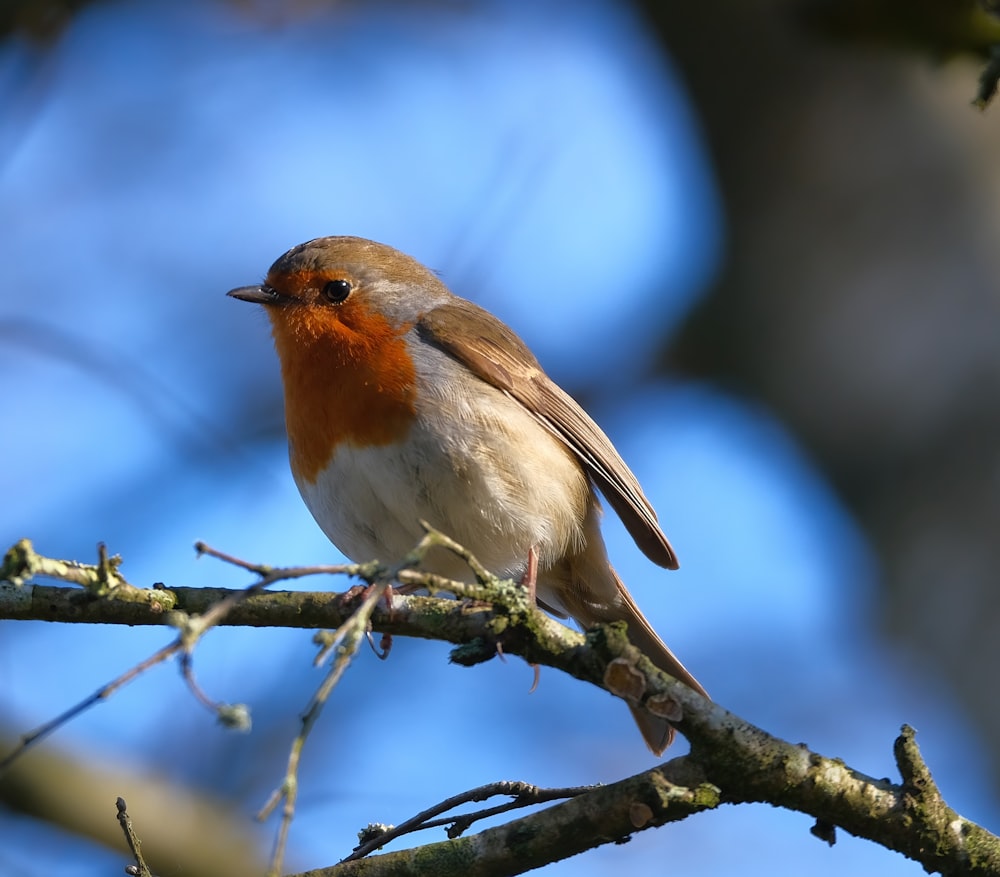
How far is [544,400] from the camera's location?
160 inches

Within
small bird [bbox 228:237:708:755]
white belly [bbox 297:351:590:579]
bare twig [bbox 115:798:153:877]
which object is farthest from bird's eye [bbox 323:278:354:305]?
bare twig [bbox 115:798:153:877]

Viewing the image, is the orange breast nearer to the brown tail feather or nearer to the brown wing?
the brown wing

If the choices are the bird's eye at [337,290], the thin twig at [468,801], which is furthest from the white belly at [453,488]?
the thin twig at [468,801]

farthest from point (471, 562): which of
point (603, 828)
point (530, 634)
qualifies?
point (603, 828)

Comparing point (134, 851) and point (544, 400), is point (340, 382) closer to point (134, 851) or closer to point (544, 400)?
point (544, 400)

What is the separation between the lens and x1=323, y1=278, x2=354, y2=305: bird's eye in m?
4.04

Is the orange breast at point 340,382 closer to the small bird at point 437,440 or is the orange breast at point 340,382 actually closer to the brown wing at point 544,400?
the small bird at point 437,440

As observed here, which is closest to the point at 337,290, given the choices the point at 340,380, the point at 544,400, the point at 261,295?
the point at 261,295

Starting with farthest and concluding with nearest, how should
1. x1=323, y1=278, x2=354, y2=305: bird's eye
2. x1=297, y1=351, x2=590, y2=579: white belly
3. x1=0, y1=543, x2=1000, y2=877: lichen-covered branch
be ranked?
x1=323, y1=278, x2=354, y2=305: bird's eye, x1=297, y1=351, x2=590, y2=579: white belly, x1=0, y1=543, x2=1000, y2=877: lichen-covered branch

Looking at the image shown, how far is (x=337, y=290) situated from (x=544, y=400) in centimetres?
76

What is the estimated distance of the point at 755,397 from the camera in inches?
249

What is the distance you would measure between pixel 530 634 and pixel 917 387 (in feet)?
12.5

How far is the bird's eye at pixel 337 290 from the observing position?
13.3 ft

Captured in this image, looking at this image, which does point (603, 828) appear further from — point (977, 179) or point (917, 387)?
point (977, 179)
